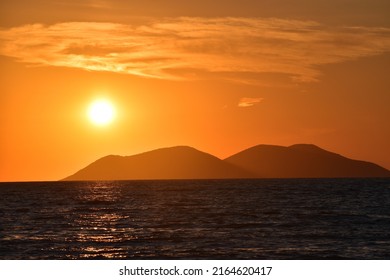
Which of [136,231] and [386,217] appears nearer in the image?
[136,231]

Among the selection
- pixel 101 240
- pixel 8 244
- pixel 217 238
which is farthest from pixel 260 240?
pixel 8 244

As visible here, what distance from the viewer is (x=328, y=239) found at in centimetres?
4862

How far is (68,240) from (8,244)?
4.69 m

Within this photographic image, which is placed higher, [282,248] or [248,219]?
[248,219]
